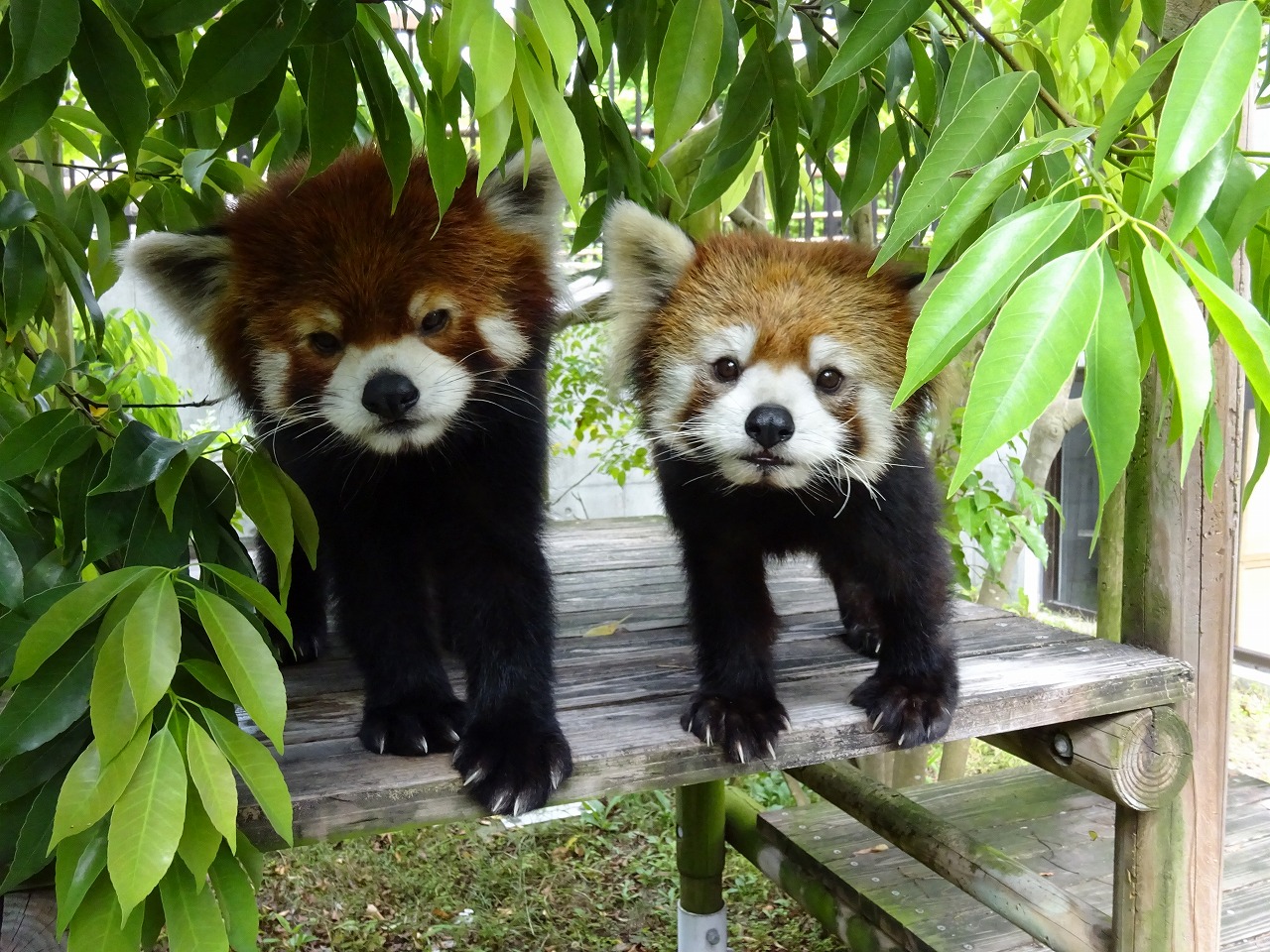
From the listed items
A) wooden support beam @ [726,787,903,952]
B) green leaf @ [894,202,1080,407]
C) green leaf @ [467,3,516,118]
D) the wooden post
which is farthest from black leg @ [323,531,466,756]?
wooden support beam @ [726,787,903,952]

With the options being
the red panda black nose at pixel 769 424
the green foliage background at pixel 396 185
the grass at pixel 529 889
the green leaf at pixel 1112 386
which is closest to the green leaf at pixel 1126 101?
the green foliage background at pixel 396 185

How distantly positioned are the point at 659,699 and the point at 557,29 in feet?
3.87

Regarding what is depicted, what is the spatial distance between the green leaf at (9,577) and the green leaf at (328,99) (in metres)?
0.52

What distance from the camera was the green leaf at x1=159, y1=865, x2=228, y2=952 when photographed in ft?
3.39

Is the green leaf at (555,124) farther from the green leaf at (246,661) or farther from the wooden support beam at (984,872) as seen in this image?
the wooden support beam at (984,872)

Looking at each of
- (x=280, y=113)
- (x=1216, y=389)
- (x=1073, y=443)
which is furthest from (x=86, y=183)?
(x=1073, y=443)

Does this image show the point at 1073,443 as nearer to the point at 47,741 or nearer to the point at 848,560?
the point at 848,560

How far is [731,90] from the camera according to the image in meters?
1.45

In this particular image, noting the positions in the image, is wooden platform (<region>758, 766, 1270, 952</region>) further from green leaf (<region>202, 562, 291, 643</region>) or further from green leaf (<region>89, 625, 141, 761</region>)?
green leaf (<region>89, 625, 141, 761</region>)

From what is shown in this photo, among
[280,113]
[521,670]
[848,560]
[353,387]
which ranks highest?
[280,113]

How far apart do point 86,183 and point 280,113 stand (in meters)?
0.35

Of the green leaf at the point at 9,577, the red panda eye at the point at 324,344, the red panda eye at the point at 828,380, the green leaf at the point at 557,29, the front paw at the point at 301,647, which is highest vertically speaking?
the green leaf at the point at 557,29

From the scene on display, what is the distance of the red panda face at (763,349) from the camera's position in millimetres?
1503

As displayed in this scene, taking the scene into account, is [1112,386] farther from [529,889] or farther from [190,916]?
[529,889]
